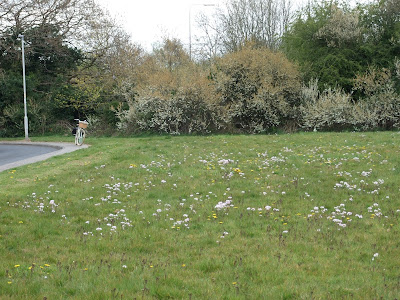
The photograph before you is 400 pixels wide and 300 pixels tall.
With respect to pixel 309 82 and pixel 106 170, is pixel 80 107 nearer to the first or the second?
pixel 309 82

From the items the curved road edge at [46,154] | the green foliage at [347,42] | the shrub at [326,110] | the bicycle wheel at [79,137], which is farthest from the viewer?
the green foliage at [347,42]

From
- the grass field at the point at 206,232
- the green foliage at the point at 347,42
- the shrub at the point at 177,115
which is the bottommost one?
the grass field at the point at 206,232

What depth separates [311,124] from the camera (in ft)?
84.8

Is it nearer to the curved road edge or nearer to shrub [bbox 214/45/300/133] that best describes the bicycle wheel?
the curved road edge

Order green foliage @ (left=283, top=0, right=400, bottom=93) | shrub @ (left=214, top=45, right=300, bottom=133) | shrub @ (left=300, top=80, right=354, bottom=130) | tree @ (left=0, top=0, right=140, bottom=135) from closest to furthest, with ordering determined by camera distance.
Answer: shrub @ (left=300, top=80, right=354, bottom=130)
shrub @ (left=214, top=45, right=300, bottom=133)
green foliage @ (left=283, top=0, right=400, bottom=93)
tree @ (left=0, top=0, right=140, bottom=135)

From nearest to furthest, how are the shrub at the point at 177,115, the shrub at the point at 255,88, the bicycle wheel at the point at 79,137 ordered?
1. the bicycle wheel at the point at 79,137
2. the shrub at the point at 177,115
3. the shrub at the point at 255,88

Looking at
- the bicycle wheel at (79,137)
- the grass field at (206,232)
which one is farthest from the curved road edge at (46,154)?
the grass field at (206,232)

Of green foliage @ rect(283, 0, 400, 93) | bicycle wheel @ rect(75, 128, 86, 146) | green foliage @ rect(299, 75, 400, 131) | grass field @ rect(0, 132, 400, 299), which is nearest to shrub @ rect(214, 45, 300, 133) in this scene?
green foliage @ rect(299, 75, 400, 131)

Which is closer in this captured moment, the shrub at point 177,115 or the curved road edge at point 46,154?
the curved road edge at point 46,154

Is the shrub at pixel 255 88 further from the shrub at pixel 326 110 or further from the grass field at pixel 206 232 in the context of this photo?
the grass field at pixel 206 232

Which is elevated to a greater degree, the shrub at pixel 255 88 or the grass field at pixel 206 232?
the shrub at pixel 255 88

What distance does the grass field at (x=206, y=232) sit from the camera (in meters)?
4.20

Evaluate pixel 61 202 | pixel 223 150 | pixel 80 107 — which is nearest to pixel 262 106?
pixel 223 150

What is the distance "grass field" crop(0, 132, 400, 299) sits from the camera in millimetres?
4195
